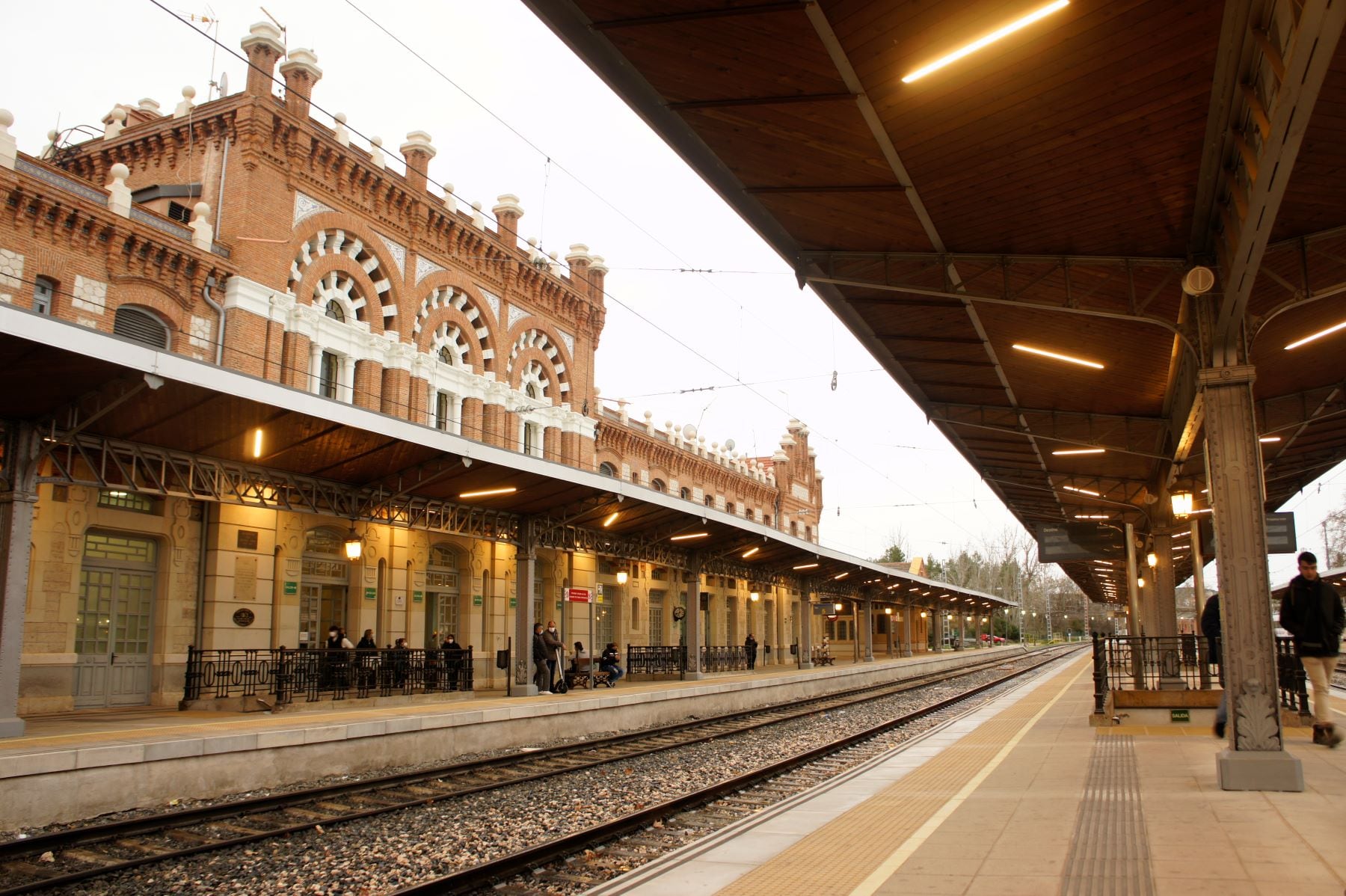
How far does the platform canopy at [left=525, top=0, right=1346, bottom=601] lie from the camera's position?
6277 mm

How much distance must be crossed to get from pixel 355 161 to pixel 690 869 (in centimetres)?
1988

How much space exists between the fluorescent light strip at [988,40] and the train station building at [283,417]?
8.64 meters

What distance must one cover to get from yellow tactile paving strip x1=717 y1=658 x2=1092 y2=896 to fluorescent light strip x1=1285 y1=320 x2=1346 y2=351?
619cm

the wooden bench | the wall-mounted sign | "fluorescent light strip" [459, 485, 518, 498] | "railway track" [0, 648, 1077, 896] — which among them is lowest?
"railway track" [0, 648, 1077, 896]

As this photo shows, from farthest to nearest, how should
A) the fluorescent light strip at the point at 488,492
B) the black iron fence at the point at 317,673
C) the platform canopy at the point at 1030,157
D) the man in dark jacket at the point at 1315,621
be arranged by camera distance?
the fluorescent light strip at the point at 488,492, the black iron fence at the point at 317,673, the man in dark jacket at the point at 1315,621, the platform canopy at the point at 1030,157

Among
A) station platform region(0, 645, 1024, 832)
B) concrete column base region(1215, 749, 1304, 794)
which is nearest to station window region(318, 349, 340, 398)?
station platform region(0, 645, 1024, 832)

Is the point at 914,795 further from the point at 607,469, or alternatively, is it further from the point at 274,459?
the point at 607,469

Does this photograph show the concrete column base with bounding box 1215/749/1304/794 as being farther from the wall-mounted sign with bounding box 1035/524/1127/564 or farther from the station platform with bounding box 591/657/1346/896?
the wall-mounted sign with bounding box 1035/524/1127/564

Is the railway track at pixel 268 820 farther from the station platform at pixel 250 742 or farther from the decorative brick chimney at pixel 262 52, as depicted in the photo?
the decorative brick chimney at pixel 262 52

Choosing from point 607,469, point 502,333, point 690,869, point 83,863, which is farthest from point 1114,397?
point 607,469

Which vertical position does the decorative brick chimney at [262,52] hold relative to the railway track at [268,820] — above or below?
above

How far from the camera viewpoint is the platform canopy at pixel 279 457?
11.2 meters

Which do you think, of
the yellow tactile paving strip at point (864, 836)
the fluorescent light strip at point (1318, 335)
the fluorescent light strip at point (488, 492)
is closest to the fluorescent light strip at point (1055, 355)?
the fluorescent light strip at point (1318, 335)

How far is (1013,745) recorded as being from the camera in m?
12.2
